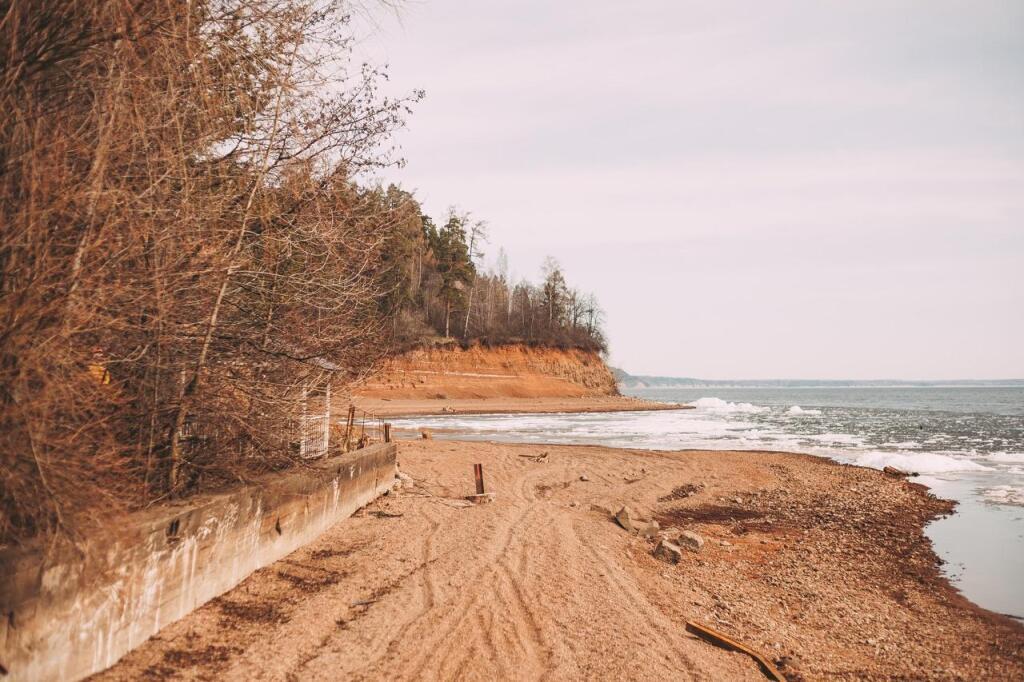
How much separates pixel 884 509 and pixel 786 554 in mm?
6243

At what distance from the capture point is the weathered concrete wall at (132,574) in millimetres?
4406

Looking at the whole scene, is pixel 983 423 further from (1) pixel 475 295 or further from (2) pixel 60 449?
(2) pixel 60 449

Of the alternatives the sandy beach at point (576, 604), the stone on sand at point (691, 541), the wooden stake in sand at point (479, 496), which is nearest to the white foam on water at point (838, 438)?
the sandy beach at point (576, 604)

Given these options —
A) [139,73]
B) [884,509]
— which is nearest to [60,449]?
[139,73]

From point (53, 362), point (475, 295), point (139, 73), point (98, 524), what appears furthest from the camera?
point (475, 295)

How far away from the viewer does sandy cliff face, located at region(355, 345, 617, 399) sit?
53.5m

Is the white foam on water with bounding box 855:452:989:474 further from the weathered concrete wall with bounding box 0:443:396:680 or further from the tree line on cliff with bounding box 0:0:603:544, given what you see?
the weathered concrete wall with bounding box 0:443:396:680

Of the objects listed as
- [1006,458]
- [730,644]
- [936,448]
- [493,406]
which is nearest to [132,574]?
[730,644]

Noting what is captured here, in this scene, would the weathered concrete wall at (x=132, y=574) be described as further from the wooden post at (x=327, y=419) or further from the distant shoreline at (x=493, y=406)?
the distant shoreline at (x=493, y=406)

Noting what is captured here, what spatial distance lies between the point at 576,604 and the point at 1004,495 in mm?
17132

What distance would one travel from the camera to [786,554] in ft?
37.9

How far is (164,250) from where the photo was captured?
219 inches

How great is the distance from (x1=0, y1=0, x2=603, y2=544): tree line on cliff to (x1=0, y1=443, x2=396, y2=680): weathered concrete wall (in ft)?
1.02

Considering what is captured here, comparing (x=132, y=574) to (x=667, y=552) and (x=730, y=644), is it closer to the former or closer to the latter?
(x=730, y=644)
